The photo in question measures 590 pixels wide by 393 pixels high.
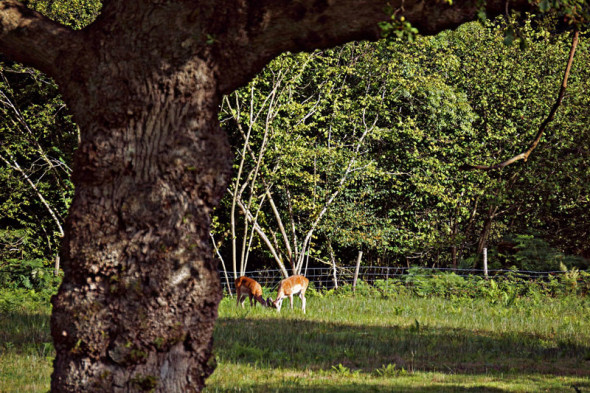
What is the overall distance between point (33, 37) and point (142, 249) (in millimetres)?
1813

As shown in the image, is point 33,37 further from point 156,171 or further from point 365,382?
point 365,382

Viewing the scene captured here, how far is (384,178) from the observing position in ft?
66.7

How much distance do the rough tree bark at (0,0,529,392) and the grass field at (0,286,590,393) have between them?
110 inches

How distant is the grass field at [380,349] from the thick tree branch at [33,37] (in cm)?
370

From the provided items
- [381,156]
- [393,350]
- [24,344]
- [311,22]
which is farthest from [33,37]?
[381,156]

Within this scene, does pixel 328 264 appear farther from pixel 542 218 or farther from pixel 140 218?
pixel 140 218

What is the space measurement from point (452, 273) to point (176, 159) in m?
15.6

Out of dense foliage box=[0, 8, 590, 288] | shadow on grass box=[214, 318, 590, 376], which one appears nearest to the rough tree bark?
shadow on grass box=[214, 318, 590, 376]

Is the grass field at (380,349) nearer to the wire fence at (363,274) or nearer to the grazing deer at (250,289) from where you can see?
the grazing deer at (250,289)

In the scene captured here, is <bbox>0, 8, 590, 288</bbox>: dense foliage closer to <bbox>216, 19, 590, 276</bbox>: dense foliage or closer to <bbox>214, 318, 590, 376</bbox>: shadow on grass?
<bbox>216, 19, 590, 276</bbox>: dense foliage

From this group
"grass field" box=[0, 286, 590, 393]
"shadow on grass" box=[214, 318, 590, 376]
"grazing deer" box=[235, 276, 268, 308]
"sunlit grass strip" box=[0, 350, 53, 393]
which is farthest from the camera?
"grazing deer" box=[235, 276, 268, 308]

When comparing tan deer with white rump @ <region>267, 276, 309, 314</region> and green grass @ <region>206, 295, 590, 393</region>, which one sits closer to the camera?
green grass @ <region>206, 295, 590, 393</region>

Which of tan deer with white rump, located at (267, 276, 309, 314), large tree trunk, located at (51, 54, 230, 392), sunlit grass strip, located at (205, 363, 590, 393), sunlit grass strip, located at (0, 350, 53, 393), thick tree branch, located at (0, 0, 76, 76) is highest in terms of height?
thick tree branch, located at (0, 0, 76, 76)

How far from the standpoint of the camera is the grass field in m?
7.92
